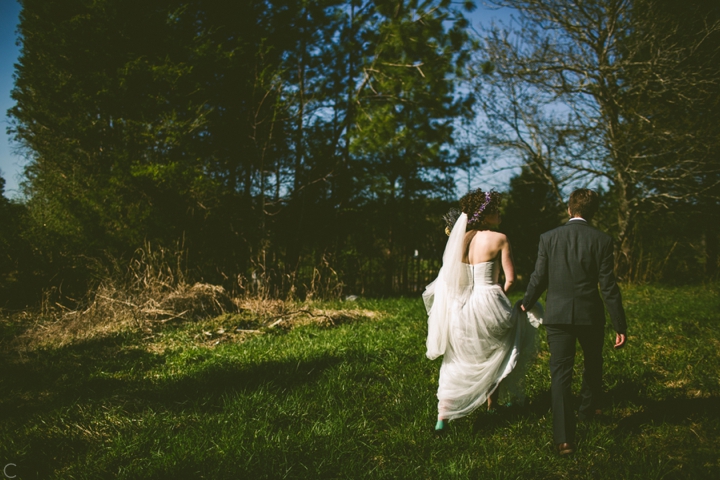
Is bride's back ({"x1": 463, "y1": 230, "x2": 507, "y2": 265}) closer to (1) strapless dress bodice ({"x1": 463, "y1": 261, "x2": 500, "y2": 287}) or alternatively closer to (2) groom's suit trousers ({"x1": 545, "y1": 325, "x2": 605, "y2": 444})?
(1) strapless dress bodice ({"x1": 463, "y1": 261, "x2": 500, "y2": 287})

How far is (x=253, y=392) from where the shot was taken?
3.98 meters

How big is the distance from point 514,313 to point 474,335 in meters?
0.36

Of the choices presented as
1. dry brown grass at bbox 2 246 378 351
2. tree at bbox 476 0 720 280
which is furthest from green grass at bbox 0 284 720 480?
tree at bbox 476 0 720 280

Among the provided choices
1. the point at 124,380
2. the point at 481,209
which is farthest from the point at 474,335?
the point at 124,380

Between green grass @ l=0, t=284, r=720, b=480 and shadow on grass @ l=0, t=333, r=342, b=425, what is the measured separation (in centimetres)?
2

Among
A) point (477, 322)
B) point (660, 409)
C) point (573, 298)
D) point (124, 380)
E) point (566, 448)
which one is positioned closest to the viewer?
point (566, 448)

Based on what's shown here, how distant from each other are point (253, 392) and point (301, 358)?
99 centimetres

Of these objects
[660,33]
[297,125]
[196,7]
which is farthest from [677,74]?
[196,7]

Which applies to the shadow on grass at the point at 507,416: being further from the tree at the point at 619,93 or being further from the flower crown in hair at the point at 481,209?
the tree at the point at 619,93

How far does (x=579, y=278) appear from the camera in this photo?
10.2 feet

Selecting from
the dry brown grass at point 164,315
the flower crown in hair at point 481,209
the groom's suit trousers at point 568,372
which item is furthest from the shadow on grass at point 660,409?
the dry brown grass at point 164,315

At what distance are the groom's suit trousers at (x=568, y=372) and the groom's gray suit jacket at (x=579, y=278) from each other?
92mm

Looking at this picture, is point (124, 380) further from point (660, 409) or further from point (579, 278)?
point (660, 409)

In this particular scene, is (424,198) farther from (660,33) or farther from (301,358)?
(301,358)
